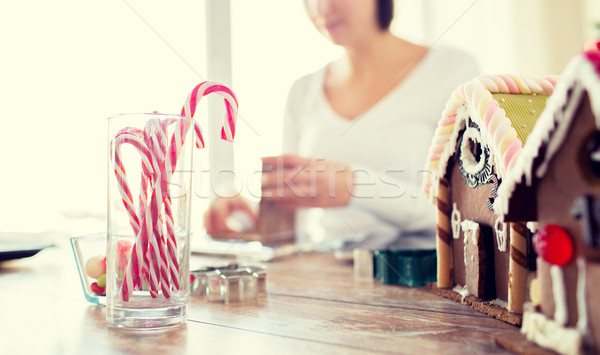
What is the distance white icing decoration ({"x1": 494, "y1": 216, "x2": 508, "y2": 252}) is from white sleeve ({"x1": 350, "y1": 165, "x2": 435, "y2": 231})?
0.77 metres

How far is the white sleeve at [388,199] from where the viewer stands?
140 cm

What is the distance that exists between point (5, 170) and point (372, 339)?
62.0 inches

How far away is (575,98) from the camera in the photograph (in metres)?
0.39

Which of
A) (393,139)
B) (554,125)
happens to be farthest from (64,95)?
(554,125)

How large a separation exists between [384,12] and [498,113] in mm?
1254

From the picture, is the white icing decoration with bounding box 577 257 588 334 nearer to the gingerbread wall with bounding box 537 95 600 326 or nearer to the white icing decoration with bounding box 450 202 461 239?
the gingerbread wall with bounding box 537 95 600 326

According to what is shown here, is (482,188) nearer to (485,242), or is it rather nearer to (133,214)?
(485,242)

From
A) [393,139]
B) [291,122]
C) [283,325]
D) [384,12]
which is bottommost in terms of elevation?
[283,325]

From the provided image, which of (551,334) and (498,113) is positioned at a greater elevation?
(498,113)

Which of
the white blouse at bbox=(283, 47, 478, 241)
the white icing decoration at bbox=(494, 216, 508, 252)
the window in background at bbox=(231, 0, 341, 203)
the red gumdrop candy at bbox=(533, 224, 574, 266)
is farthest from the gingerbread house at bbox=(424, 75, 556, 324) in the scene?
→ the window in background at bbox=(231, 0, 341, 203)

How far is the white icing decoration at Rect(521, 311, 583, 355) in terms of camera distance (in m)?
0.40

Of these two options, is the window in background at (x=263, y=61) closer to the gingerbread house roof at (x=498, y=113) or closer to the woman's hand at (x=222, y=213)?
the woman's hand at (x=222, y=213)

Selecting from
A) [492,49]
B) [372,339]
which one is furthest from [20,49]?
[492,49]

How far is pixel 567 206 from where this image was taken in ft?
1.38
